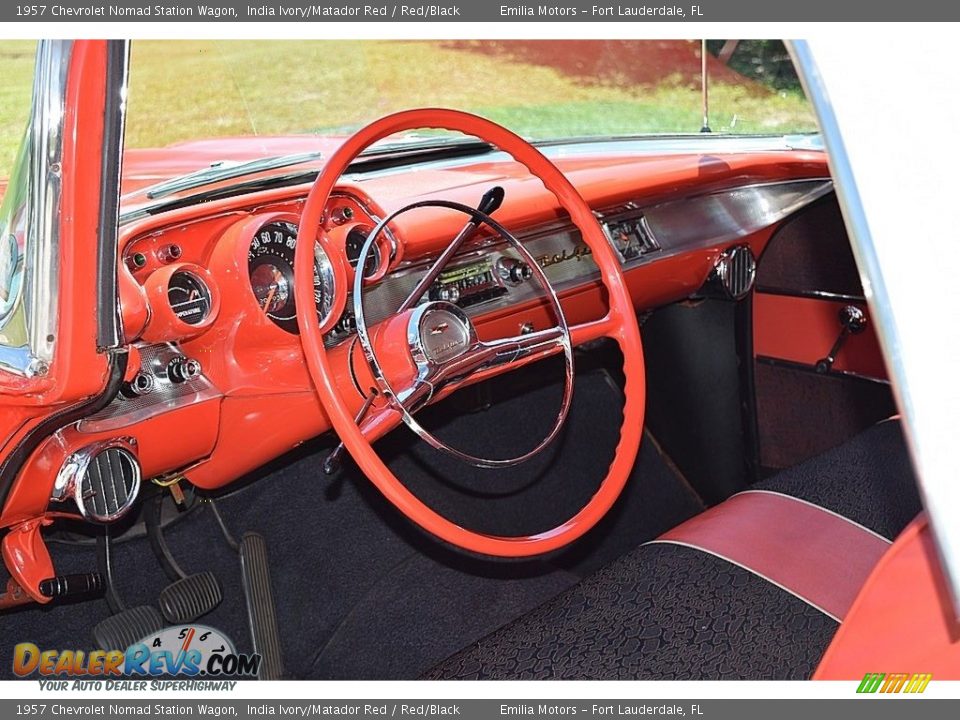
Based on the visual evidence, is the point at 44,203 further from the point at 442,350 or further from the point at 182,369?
the point at 442,350

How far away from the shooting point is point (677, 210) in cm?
255

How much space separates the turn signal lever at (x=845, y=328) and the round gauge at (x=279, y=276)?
1416mm

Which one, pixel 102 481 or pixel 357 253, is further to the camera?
pixel 357 253

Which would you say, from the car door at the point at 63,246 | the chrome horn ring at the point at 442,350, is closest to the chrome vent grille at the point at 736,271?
the chrome horn ring at the point at 442,350

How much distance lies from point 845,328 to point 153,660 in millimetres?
1779

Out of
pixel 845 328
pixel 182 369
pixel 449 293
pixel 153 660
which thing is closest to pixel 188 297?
pixel 182 369

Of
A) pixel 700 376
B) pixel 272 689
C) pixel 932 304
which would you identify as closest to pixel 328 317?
pixel 272 689

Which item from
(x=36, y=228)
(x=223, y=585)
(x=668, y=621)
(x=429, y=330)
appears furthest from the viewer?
(x=223, y=585)

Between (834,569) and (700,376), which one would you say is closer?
(834,569)

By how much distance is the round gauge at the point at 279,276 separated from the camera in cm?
168

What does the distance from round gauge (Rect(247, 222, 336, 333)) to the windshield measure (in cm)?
27

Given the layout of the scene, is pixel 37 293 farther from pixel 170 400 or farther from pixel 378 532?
pixel 378 532

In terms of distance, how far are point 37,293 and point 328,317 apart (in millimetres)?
510

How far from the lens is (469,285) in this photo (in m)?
2.02
